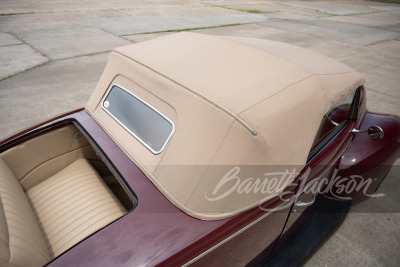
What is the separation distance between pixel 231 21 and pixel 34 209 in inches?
445

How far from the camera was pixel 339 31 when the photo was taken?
10914 millimetres

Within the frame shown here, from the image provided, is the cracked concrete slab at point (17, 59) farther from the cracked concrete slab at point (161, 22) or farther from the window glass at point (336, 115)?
the window glass at point (336, 115)

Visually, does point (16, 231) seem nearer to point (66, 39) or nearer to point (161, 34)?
→ point (66, 39)

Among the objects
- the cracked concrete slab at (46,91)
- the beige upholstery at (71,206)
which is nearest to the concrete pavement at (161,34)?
the cracked concrete slab at (46,91)

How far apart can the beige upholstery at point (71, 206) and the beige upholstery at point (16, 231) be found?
0.13 meters

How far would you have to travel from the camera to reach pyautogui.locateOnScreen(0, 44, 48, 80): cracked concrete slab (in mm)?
5805

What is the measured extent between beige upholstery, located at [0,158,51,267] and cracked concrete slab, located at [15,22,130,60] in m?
5.75

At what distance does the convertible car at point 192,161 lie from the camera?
138 centimetres

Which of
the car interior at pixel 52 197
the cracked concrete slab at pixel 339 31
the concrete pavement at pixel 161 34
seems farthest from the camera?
the cracked concrete slab at pixel 339 31

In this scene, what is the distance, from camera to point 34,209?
1978 mm

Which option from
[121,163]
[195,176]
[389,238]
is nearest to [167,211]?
[195,176]

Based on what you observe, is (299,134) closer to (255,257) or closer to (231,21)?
(255,257)

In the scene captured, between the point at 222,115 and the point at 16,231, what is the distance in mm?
1305

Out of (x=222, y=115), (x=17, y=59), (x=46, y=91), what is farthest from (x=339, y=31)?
(x=222, y=115)
